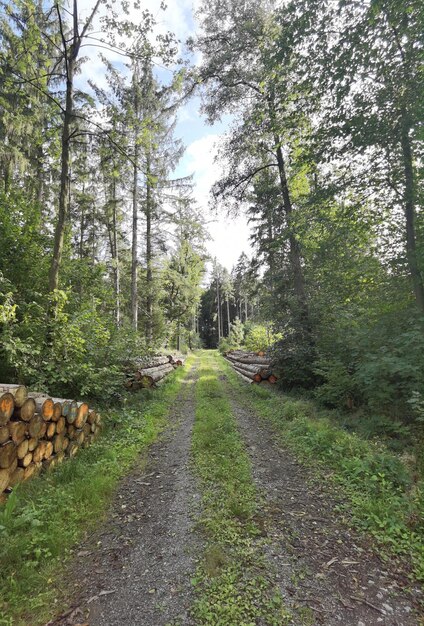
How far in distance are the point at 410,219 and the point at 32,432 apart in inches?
327

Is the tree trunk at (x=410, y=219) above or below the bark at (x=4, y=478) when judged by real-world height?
above

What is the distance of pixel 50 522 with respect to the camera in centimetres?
319

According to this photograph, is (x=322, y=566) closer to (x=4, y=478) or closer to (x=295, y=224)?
(x=4, y=478)

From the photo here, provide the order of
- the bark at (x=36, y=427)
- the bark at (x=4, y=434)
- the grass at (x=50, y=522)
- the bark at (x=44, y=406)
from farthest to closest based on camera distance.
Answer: the bark at (x=44, y=406), the bark at (x=36, y=427), the bark at (x=4, y=434), the grass at (x=50, y=522)

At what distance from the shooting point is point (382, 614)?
2.26m

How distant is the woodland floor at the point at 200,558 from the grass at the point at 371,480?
215 mm

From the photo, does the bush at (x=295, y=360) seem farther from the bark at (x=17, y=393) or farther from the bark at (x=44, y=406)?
the bark at (x=17, y=393)

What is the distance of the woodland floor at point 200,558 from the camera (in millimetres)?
2289

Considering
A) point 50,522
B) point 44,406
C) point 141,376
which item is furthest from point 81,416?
point 141,376

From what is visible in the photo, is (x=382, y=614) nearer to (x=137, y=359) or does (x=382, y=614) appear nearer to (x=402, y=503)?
(x=402, y=503)

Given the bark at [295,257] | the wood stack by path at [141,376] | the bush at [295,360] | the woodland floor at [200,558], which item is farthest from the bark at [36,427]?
the bark at [295,257]

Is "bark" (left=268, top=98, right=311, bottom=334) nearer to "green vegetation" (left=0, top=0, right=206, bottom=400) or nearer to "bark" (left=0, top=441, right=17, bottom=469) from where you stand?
"green vegetation" (left=0, top=0, right=206, bottom=400)

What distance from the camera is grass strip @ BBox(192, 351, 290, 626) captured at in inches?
89.8

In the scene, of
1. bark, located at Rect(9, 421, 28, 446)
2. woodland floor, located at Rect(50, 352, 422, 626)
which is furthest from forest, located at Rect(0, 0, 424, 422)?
woodland floor, located at Rect(50, 352, 422, 626)
